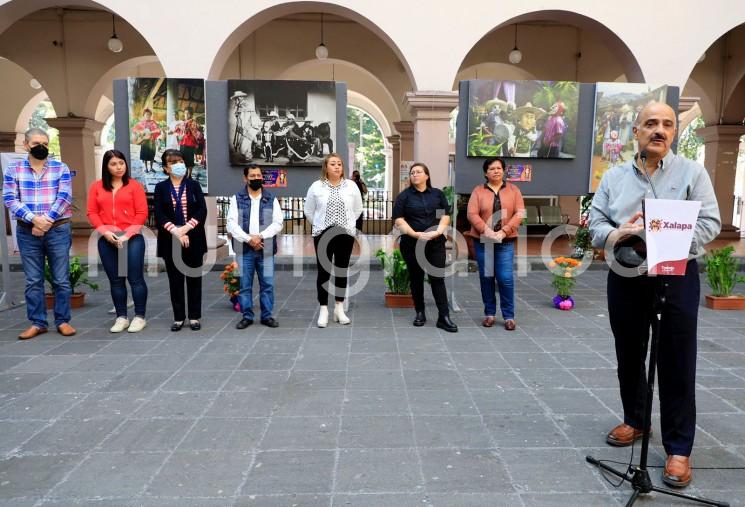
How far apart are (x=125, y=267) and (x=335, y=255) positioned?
2.05m

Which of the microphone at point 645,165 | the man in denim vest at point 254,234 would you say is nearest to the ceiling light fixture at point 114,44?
the man in denim vest at point 254,234

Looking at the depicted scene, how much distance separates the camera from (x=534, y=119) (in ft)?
23.6

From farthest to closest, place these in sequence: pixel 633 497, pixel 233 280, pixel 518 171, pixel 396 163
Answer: pixel 396 163 → pixel 518 171 → pixel 233 280 → pixel 633 497

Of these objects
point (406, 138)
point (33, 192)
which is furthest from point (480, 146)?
point (406, 138)

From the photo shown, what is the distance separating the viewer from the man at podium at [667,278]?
2473mm

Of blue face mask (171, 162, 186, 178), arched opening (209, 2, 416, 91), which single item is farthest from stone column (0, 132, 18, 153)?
blue face mask (171, 162, 186, 178)

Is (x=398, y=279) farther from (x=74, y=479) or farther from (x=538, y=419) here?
(x=74, y=479)

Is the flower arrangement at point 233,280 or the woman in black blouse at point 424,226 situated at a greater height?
the woman in black blouse at point 424,226

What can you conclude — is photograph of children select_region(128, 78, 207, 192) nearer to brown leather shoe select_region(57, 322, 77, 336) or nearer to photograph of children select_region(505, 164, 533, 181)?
brown leather shoe select_region(57, 322, 77, 336)

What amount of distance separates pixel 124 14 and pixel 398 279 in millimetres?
6170

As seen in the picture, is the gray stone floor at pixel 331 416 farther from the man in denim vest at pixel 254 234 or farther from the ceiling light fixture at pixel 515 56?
the ceiling light fixture at pixel 515 56

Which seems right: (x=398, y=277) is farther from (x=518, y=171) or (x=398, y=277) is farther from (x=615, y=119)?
(x=615, y=119)

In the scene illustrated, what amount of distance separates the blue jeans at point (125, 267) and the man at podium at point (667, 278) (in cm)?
421

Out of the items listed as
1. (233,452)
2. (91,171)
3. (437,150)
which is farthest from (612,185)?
(91,171)
